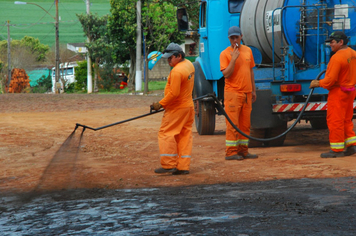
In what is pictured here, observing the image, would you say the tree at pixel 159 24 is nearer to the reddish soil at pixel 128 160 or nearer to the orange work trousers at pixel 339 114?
the reddish soil at pixel 128 160

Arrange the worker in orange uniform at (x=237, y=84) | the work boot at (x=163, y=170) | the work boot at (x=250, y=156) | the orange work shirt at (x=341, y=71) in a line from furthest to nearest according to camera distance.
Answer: the work boot at (x=250, y=156) → the worker in orange uniform at (x=237, y=84) → the orange work shirt at (x=341, y=71) → the work boot at (x=163, y=170)

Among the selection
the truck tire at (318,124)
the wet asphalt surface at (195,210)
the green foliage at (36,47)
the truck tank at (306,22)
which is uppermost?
the green foliage at (36,47)

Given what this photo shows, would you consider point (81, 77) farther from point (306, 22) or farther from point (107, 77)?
point (306, 22)

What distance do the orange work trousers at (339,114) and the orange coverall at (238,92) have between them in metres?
1.20

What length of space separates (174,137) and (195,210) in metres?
2.32

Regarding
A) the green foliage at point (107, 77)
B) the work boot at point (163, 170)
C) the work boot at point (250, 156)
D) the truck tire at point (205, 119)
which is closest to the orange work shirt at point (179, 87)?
the work boot at point (163, 170)

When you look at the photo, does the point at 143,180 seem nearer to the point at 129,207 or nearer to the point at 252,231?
the point at 129,207

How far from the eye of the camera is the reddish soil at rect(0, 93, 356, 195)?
6.82 metres

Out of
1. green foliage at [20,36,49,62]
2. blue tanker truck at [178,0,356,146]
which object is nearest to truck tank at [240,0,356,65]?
blue tanker truck at [178,0,356,146]

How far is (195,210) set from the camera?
5.09 m

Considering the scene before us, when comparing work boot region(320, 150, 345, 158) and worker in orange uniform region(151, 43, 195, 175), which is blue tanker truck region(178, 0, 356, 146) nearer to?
work boot region(320, 150, 345, 158)

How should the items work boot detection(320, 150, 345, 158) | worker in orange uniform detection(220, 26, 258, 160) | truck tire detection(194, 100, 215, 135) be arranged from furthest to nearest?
truck tire detection(194, 100, 215, 135) < work boot detection(320, 150, 345, 158) < worker in orange uniform detection(220, 26, 258, 160)

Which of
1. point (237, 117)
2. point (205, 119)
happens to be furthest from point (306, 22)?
point (205, 119)

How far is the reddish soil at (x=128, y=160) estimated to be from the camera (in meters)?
6.82
